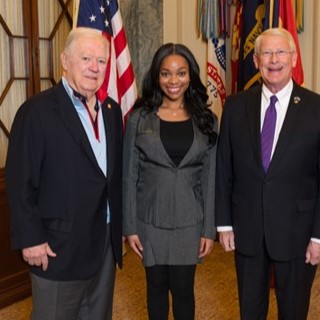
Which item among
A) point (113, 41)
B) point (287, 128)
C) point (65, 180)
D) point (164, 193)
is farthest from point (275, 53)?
point (113, 41)

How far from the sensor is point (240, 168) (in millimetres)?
1888

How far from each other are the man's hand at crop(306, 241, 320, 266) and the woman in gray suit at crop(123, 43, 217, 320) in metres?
0.40

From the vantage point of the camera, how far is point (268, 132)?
1.84m

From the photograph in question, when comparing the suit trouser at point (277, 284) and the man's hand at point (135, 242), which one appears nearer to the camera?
the suit trouser at point (277, 284)

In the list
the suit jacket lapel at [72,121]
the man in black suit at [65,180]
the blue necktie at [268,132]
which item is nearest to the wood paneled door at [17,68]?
the man in black suit at [65,180]

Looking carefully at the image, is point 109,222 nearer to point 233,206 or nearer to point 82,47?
point 233,206

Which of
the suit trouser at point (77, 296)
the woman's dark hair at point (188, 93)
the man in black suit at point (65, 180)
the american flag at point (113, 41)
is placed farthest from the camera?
the american flag at point (113, 41)

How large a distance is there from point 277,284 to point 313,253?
0.21 meters

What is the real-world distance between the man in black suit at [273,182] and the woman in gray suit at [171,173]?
9cm

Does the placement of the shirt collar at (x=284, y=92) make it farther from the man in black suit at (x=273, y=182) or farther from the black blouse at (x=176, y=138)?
the black blouse at (x=176, y=138)

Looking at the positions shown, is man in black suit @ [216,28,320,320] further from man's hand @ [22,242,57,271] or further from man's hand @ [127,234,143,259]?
man's hand @ [22,242,57,271]

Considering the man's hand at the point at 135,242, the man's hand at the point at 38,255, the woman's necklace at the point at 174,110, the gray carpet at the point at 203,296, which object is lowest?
the gray carpet at the point at 203,296

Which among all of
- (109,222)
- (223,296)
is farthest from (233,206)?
(223,296)

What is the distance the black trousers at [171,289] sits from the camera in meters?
2.05
